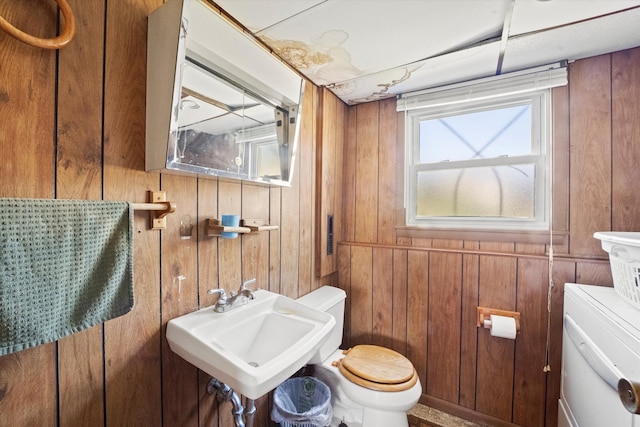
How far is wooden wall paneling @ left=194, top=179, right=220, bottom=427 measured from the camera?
3.57ft

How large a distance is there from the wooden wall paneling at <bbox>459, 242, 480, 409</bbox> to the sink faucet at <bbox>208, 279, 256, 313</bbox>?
48.4 inches

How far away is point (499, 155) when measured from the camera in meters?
1.64

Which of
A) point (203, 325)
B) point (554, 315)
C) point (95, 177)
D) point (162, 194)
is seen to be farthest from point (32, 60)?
point (554, 315)

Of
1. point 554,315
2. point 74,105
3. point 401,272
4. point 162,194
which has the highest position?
point 74,105

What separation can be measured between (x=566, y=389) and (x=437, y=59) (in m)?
1.70

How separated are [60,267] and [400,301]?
167 centimetres

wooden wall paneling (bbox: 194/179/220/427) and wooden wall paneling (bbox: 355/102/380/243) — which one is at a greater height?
wooden wall paneling (bbox: 355/102/380/243)

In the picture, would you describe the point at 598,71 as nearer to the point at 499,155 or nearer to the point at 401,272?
the point at 499,155

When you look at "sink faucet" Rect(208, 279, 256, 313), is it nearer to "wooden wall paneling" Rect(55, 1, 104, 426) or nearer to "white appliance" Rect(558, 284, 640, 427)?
"wooden wall paneling" Rect(55, 1, 104, 426)

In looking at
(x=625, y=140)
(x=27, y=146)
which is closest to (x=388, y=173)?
(x=625, y=140)

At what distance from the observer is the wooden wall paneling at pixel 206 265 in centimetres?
109

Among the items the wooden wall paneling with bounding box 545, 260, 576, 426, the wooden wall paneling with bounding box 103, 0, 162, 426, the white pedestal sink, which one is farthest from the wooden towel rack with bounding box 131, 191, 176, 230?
the wooden wall paneling with bounding box 545, 260, 576, 426

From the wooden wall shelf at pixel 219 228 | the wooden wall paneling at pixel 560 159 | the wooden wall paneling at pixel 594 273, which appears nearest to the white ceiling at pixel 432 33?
the wooden wall paneling at pixel 560 159

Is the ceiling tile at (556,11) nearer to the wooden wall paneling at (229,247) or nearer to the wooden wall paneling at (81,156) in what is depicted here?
the wooden wall paneling at (229,247)
